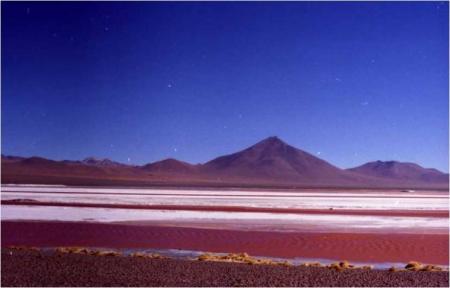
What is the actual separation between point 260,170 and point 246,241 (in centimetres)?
14126

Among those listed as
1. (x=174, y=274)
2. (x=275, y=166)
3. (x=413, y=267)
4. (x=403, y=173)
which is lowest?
(x=413, y=267)

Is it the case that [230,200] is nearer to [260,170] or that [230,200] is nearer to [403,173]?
[260,170]

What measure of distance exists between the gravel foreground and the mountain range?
111 meters

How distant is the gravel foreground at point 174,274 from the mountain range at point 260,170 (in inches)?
4362

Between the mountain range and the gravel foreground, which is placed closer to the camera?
the gravel foreground

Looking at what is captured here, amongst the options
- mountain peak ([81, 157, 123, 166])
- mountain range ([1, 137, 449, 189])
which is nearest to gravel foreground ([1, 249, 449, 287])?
mountain range ([1, 137, 449, 189])

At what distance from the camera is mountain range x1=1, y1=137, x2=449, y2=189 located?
130125 millimetres

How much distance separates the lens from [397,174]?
187375 mm

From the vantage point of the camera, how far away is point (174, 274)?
1056 cm

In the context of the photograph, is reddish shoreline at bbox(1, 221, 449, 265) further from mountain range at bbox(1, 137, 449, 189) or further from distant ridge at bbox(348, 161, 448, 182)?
distant ridge at bbox(348, 161, 448, 182)

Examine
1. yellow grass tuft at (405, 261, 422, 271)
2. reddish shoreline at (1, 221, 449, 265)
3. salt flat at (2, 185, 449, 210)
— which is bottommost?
yellow grass tuft at (405, 261, 422, 271)

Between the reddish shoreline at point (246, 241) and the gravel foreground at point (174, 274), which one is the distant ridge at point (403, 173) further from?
the gravel foreground at point (174, 274)

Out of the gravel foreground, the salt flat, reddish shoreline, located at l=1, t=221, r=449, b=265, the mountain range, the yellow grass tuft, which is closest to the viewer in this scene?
the gravel foreground

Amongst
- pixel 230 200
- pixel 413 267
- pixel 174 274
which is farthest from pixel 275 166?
pixel 174 274
